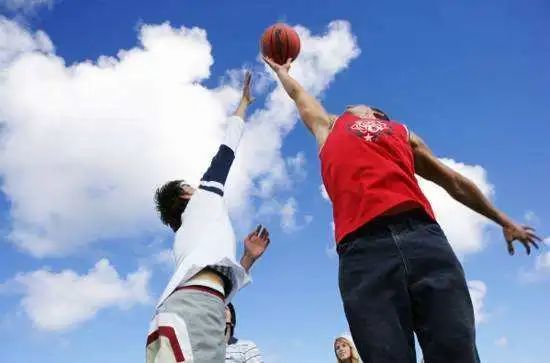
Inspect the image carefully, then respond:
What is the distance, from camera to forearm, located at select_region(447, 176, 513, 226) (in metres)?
3.85

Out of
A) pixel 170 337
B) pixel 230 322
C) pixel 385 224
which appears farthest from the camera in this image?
pixel 230 322

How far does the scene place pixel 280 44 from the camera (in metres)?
5.80

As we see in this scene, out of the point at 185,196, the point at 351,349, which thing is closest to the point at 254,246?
the point at 185,196

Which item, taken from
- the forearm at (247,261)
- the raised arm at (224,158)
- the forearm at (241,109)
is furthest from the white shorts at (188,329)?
the forearm at (241,109)

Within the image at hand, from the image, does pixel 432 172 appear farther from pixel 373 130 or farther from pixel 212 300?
pixel 212 300

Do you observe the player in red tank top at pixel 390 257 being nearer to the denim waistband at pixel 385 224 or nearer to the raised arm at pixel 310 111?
the denim waistband at pixel 385 224

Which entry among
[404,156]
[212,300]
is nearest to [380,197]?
[404,156]

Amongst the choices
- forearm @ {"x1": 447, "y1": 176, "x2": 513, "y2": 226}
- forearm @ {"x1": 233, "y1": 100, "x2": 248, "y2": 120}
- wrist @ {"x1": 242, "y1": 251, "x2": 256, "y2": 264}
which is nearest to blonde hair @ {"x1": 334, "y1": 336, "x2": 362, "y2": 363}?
wrist @ {"x1": 242, "y1": 251, "x2": 256, "y2": 264}

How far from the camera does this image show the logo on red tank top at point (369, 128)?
136 inches

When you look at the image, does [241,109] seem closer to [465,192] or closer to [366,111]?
[366,111]

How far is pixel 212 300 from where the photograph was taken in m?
3.98

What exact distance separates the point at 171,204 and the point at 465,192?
2.67m

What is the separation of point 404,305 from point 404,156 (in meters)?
1.05

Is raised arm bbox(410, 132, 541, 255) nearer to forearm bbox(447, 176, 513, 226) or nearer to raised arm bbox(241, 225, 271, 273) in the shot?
forearm bbox(447, 176, 513, 226)
